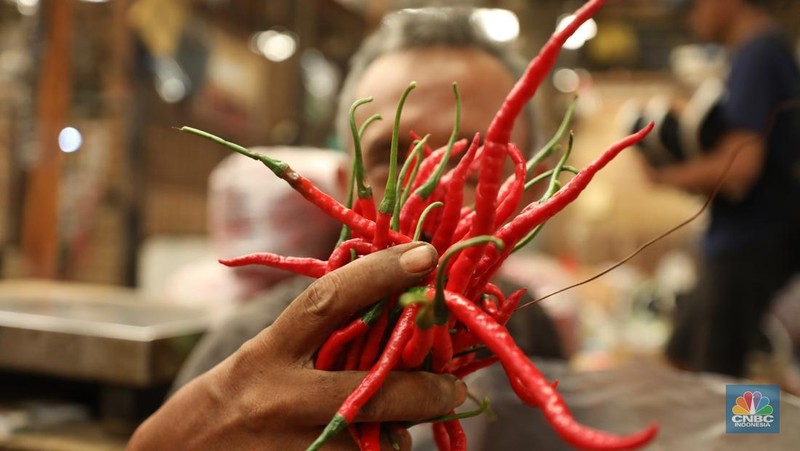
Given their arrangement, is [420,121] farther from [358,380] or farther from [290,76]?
[290,76]

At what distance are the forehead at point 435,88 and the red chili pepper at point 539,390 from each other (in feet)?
0.87

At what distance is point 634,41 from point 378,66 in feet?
15.7

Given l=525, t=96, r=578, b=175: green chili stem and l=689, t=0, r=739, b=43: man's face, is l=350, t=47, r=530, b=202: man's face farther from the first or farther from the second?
l=689, t=0, r=739, b=43: man's face

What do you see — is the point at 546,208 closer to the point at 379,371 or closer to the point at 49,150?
the point at 379,371

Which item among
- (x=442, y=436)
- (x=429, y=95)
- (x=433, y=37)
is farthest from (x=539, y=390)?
(x=433, y=37)

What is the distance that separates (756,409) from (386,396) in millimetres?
357

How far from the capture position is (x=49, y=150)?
6.54 ft

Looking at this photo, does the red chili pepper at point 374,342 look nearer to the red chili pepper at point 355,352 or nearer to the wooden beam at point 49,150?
the red chili pepper at point 355,352

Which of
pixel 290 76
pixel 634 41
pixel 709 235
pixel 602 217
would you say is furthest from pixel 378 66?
pixel 634 41

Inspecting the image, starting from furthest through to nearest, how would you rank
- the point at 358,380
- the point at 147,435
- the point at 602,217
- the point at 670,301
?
1. the point at 602,217
2. the point at 670,301
3. the point at 147,435
4. the point at 358,380

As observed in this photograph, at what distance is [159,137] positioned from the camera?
2.55 m

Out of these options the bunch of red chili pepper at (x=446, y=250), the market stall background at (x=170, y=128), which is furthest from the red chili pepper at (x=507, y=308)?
the market stall background at (x=170, y=128)

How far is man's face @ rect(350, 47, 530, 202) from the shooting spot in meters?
0.69

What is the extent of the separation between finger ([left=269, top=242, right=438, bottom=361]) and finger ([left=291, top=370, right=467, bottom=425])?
0.03 meters
